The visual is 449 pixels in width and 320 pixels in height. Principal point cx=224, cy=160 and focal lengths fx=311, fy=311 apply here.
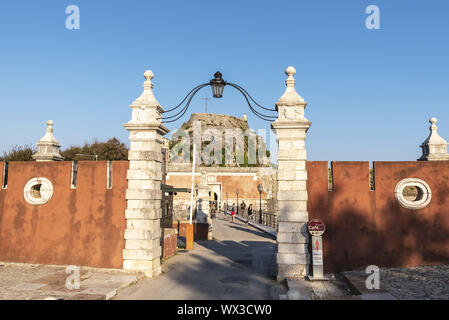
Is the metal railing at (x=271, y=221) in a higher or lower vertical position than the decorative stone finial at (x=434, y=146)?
lower

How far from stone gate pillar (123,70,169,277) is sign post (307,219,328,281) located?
4.20m

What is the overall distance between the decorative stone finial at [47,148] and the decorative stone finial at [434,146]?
42.0ft

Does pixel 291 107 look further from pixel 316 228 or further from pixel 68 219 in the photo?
pixel 68 219

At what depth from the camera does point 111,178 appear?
9000mm

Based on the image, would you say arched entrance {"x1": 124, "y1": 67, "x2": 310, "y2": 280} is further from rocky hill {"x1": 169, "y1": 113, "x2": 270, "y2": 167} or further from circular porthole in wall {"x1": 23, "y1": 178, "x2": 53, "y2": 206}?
rocky hill {"x1": 169, "y1": 113, "x2": 270, "y2": 167}

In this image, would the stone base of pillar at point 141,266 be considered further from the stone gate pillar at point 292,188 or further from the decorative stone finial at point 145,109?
the decorative stone finial at point 145,109

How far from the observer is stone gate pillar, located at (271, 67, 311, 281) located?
26.3 feet

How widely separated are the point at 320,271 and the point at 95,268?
6.04 metres

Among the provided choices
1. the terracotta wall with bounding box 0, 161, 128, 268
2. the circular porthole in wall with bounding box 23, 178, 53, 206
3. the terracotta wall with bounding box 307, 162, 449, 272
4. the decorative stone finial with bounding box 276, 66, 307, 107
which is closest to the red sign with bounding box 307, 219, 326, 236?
the terracotta wall with bounding box 307, 162, 449, 272

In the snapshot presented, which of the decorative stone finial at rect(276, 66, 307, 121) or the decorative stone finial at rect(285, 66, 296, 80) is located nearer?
the decorative stone finial at rect(276, 66, 307, 121)

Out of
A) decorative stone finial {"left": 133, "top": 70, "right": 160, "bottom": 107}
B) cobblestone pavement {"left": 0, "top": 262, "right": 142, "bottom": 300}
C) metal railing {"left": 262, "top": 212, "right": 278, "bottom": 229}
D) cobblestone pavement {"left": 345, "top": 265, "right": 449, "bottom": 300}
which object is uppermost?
decorative stone finial {"left": 133, "top": 70, "right": 160, "bottom": 107}

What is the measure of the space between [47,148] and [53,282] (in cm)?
492

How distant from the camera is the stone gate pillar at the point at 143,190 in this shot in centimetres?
850

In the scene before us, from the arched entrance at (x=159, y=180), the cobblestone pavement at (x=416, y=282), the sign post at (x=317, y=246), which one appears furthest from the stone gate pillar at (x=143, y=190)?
the cobblestone pavement at (x=416, y=282)
